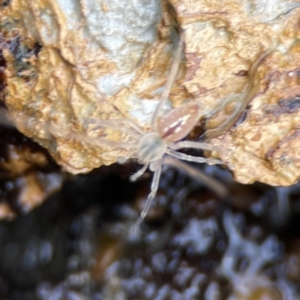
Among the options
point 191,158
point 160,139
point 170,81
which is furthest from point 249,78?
point 160,139

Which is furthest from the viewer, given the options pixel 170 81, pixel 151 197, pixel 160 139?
pixel 160 139

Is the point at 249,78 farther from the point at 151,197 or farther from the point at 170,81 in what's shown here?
the point at 151,197

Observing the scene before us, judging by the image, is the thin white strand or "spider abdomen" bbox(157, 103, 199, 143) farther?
the thin white strand

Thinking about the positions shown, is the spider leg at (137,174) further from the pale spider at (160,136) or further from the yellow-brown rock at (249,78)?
the yellow-brown rock at (249,78)

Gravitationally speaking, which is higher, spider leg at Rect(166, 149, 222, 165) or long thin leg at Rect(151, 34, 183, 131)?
long thin leg at Rect(151, 34, 183, 131)

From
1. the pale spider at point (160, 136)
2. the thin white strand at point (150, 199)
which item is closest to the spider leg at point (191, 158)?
the pale spider at point (160, 136)

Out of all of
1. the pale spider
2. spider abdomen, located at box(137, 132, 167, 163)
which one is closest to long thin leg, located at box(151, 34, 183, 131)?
the pale spider

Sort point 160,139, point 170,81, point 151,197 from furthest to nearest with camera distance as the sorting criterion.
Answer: point 160,139
point 151,197
point 170,81

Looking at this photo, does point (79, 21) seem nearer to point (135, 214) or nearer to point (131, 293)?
point (135, 214)

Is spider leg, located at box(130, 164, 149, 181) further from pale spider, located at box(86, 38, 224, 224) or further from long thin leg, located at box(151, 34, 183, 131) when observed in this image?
long thin leg, located at box(151, 34, 183, 131)
